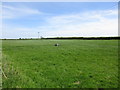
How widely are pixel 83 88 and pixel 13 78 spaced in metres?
5.71

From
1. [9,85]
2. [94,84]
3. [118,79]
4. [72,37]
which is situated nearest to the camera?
[9,85]

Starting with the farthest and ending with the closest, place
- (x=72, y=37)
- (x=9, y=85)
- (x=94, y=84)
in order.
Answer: (x=72, y=37) < (x=94, y=84) < (x=9, y=85)

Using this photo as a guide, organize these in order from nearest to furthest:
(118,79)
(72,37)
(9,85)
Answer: (9,85), (118,79), (72,37)

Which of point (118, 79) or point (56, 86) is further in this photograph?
point (118, 79)

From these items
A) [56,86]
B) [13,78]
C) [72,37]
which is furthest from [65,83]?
[72,37]

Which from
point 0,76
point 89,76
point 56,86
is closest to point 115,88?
point 89,76

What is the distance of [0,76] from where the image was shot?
1234 centimetres

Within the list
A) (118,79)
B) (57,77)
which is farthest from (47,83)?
(118,79)

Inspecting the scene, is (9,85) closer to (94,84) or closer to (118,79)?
(94,84)

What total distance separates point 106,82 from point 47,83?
5016 millimetres

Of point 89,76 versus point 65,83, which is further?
point 89,76

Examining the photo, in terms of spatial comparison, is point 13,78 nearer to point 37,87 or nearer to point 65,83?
point 37,87

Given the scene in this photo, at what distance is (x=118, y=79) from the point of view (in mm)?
13234

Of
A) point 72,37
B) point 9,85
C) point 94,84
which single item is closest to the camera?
point 9,85
